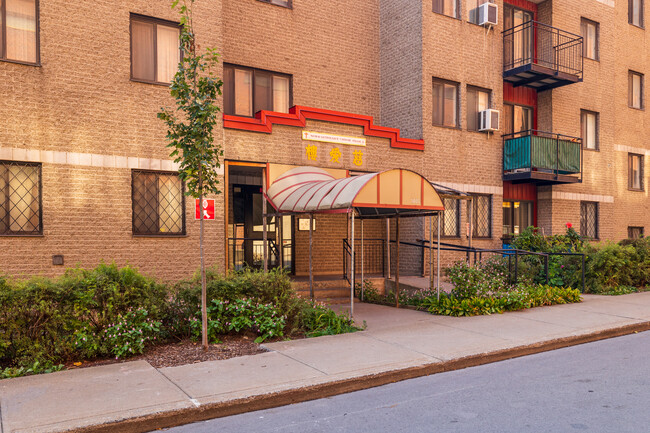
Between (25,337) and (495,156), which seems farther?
(495,156)

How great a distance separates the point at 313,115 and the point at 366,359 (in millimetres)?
8251

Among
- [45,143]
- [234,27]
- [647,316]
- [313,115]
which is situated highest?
[234,27]

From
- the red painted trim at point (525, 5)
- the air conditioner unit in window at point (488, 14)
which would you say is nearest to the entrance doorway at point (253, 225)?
the air conditioner unit in window at point (488, 14)

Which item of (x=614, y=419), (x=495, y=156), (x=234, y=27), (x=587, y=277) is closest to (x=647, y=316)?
(x=587, y=277)

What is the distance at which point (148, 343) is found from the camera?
25.9 feet

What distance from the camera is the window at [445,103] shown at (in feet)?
55.6

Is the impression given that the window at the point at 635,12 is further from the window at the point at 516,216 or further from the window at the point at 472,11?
the window at the point at 516,216

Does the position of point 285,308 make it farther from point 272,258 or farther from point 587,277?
point 587,277

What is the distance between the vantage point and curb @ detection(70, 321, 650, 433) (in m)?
5.15

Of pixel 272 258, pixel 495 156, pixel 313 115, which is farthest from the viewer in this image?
pixel 495 156

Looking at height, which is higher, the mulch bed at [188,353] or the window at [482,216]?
the window at [482,216]

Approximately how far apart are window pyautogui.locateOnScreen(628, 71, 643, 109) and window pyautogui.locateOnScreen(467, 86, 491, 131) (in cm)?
862

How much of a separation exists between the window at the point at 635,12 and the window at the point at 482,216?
1159 centimetres

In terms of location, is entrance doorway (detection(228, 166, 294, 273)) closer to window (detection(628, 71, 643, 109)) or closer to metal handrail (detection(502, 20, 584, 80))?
metal handrail (detection(502, 20, 584, 80))
